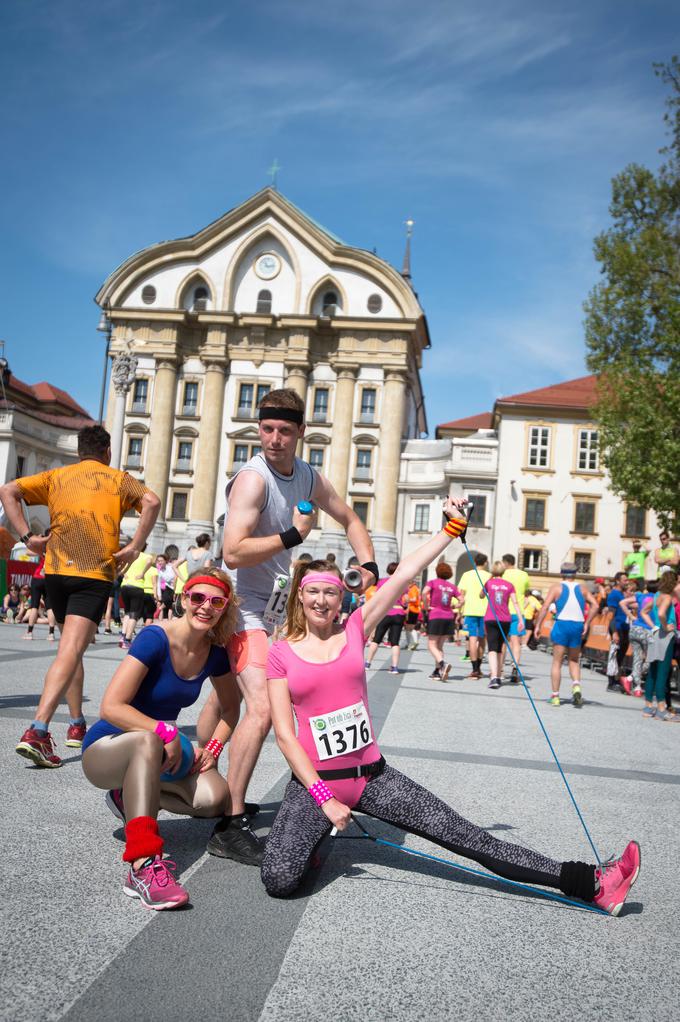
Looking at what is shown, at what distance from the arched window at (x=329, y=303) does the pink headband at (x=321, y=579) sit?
57357mm

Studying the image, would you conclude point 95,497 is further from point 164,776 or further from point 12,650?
point 12,650

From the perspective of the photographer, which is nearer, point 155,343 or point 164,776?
point 164,776

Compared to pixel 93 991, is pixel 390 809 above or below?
above

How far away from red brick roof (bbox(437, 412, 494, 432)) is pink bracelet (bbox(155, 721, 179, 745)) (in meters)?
66.5

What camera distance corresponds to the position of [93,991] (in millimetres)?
2482

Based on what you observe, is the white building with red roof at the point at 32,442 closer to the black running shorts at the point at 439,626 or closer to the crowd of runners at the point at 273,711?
the black running shorts at the point at 439,626

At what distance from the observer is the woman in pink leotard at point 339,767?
3.49m

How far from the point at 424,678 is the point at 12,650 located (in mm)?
6123

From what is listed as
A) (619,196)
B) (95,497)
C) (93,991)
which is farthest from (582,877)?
(619,196)

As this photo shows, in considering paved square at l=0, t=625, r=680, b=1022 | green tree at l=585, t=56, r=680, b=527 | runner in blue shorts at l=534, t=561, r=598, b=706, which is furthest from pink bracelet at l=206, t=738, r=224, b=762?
green tree at l=585, t=56, r=680, b=527

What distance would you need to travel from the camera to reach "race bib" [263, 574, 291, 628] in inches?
169

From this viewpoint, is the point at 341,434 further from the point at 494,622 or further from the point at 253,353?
the point at 494,622

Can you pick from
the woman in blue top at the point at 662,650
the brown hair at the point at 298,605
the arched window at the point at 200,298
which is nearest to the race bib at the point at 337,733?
the brown hair at the point at 298,605

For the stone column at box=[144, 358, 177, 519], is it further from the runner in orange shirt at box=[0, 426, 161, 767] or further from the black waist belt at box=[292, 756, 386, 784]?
the black waist belt at box=[292, 756, 386, 784]
